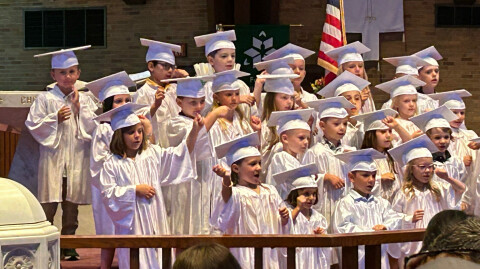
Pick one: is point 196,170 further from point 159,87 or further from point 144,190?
point 144,190

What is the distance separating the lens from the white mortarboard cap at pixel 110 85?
316 inches

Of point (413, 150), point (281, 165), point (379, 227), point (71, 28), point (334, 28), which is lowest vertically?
point (379, 227)

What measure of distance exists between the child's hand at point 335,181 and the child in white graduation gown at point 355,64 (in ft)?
4.88

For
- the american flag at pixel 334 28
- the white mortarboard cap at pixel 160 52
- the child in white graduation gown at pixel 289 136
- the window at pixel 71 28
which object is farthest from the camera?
the window at pixel 71 28

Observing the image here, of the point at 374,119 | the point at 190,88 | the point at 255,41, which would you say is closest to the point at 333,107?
the point at 374,119

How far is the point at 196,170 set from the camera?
8047 mm

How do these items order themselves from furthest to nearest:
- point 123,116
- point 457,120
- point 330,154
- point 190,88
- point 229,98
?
1. point 457,120
2. point 330,154
3. point 229,98
4. point 190,88
5. point 123,116

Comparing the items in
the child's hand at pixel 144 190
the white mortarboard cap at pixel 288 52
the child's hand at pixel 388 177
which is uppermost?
the white mortarboard cap at pixel 288 52

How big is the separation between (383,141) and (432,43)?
7.88 m

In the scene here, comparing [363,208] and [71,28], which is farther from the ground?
[71,28]

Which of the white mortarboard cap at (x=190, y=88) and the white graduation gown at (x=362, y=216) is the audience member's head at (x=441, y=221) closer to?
the white graduation gown at (x=362, y=216)

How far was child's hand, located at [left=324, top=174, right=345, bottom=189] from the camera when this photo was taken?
26.4 ft

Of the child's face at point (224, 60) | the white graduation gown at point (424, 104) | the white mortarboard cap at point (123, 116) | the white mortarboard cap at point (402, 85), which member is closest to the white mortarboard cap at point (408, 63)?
the white graduation gown at point (424, 104)

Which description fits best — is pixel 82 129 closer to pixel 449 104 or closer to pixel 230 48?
pixel 230 48
